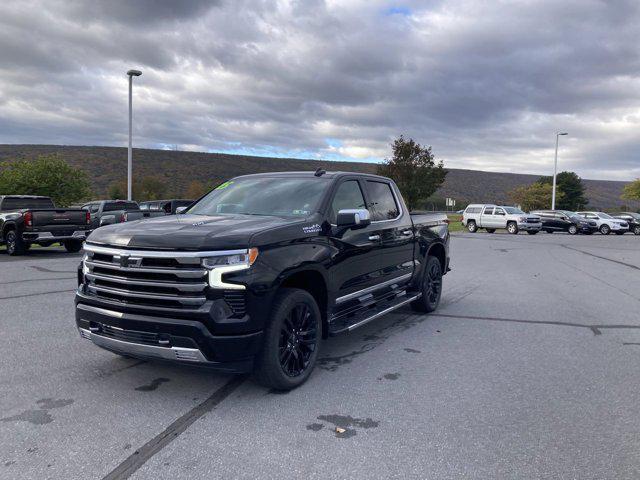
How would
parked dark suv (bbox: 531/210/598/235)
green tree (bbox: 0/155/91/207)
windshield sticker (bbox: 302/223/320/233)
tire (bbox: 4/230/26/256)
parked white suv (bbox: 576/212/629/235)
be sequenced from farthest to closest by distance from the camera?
1. parked white suv (bbox: 576/212/629/235)
2. parked dark suv (bbox: 531/210/598/235)
3. green tree (bbox: 0/155/91/207)
4. tire (bbox: 4/230/26/256)
5. windshield sticker (bbox: 302/223/320/233)

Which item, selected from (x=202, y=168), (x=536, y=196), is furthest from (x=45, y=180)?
(x=536, y=196)

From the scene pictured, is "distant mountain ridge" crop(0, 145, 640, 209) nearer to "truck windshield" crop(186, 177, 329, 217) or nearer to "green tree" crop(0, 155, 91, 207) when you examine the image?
"green tree" crop(0, 155, 91, 207)

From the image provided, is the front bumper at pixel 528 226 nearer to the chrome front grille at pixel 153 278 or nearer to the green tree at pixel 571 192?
the chrome front grille at pixel 153 278

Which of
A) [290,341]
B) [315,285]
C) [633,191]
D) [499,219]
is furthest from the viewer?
[633,191]

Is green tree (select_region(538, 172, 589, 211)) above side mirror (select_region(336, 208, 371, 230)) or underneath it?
above

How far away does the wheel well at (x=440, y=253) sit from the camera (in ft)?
25.2

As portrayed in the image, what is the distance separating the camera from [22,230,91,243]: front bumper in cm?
1436

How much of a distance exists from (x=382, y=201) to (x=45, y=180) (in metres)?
27.4

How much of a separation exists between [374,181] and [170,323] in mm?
3378

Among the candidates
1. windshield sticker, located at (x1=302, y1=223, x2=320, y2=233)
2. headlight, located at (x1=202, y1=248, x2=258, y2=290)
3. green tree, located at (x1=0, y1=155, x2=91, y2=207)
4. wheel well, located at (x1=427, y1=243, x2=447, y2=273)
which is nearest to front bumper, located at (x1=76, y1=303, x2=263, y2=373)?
headlight, located at (x1=202, y1=248, x2=258, y2=290)

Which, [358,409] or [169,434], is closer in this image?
[169,434]

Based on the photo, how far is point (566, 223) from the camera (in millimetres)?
37812

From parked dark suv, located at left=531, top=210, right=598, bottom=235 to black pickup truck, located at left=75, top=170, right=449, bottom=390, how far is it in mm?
36091

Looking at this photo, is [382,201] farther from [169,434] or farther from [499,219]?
[499,219]
